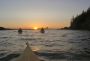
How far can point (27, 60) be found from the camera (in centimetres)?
909

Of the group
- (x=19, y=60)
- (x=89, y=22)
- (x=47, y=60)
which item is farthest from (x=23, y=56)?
(x=89, y=22)

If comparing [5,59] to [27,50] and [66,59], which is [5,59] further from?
[27,50]

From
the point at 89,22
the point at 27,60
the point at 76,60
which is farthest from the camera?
the point at 89,22

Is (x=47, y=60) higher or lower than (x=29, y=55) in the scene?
lower

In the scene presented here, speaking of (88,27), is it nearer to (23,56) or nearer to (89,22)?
(89,22)

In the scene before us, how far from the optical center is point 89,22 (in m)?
197

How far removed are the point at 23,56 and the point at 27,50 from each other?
34cm

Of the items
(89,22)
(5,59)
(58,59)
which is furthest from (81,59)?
(89,22)

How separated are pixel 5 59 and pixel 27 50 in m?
11.9

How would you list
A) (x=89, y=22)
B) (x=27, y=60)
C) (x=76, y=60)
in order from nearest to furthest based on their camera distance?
1. (x=27, y=60)
2. (x=76, y=60)
3. (x=89, y=22)

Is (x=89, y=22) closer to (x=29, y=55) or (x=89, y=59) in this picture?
(x=89, y=59)

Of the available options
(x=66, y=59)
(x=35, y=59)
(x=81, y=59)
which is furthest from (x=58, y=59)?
(x=35, y=59)

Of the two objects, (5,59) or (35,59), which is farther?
(5,59)

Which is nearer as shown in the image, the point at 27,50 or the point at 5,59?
the point at 27,50
